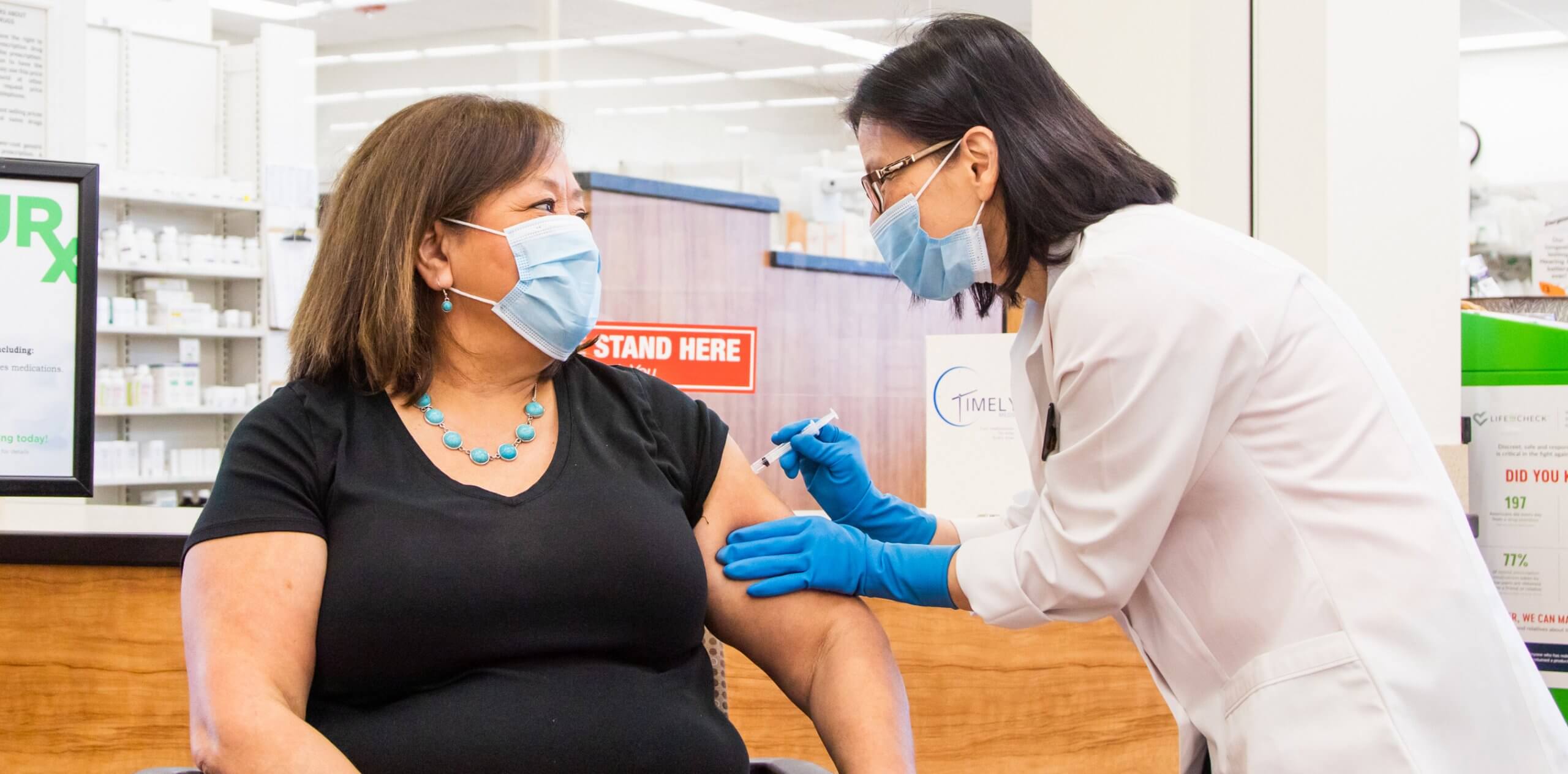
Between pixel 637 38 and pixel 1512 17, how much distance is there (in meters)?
6.22

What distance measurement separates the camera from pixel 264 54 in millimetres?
7438

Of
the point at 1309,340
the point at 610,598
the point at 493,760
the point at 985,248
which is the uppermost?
the point at 985,248

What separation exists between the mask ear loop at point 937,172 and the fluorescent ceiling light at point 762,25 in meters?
7.80

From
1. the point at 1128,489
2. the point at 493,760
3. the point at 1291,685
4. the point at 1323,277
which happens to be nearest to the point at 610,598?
the point at 493,760

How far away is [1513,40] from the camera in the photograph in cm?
865

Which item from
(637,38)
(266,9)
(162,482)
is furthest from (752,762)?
(266,9)

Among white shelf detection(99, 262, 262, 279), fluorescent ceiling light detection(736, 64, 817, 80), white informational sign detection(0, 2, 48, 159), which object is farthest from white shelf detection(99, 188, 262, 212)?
fluorescent ceiling light detection(736, 64, 817, 80)

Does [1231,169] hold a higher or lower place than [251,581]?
higher

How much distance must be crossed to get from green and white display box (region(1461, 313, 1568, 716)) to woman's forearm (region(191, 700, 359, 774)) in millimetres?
2169

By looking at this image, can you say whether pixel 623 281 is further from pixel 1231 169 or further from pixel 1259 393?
pixel 1259 393

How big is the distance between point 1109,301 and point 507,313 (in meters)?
0.69

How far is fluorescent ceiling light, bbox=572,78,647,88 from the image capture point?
9.58 metres

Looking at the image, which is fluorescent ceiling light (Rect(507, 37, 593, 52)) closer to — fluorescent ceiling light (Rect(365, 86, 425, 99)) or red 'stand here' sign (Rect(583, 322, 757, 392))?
fluorescent ceiling light (Rect(365, 86, 425, 99))

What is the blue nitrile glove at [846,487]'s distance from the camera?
1.73m
